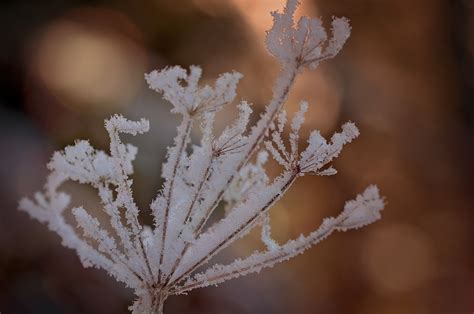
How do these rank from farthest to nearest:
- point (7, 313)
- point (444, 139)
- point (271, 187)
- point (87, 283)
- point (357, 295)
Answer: point (444, 139) → point (357, 295) → point (87, 283) → point (7, 313) → point (271, 187)

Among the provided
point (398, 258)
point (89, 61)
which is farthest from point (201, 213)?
point (398, 258)

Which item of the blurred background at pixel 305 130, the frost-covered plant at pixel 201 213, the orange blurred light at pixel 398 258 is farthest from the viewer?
the orange blurred light at pixel 398 258

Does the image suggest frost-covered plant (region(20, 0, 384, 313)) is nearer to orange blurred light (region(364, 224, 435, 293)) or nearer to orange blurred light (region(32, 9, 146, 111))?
orange blurred light (region(32, 9, 146, 111))

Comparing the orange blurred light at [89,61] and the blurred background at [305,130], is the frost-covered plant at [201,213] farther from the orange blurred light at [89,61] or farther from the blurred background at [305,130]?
the orange blurred light at [89,61]

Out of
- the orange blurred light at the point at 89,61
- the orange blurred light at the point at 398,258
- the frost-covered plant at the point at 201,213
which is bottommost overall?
the frost-covered plant at the point at 201,213

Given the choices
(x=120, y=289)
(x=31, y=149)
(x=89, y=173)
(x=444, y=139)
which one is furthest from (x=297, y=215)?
(x=89, y=173)

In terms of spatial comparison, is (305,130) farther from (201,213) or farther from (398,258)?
(201,213)

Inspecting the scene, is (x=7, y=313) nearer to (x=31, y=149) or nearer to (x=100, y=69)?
(x=31, y=149)

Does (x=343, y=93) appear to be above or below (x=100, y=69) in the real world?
above

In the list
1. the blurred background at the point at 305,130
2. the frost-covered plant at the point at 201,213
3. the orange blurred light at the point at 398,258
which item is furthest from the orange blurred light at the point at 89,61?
the frost-covered plant at the point at 201,213
